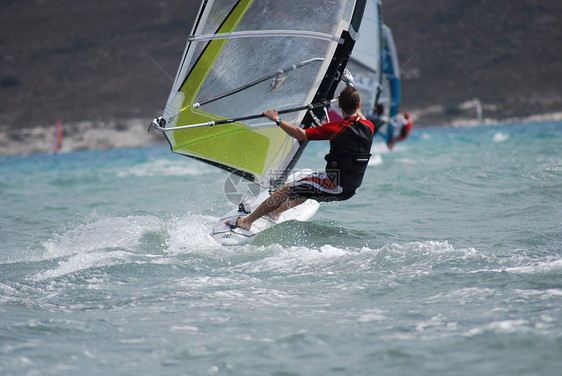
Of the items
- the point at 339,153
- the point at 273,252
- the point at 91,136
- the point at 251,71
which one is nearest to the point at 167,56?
the point at 91,136

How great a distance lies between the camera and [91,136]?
42.5 m

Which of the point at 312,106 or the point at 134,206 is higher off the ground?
the point at 312,106

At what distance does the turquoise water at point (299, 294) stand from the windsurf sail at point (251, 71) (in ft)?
3.36

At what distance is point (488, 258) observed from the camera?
14.3 ft

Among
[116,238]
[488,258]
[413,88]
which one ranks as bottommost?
[413,88]

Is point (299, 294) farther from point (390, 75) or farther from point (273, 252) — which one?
point (390, 75)

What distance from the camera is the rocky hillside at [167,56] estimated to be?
4916 cm

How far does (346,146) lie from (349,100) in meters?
0.40

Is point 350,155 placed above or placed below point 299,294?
above

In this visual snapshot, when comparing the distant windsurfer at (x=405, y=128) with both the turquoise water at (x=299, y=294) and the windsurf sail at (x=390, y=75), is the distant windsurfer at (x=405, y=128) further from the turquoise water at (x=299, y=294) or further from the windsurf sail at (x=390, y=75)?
the turquoise water at (x=299, y=294)

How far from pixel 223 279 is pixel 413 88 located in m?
51.0

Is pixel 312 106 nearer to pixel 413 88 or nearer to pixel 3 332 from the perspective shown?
pixel 3 332

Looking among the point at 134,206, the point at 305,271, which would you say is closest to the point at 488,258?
the point at 305,271

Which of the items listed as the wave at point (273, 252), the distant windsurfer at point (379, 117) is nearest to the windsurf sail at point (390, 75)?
the distant windsurfer at point (379, 117)
